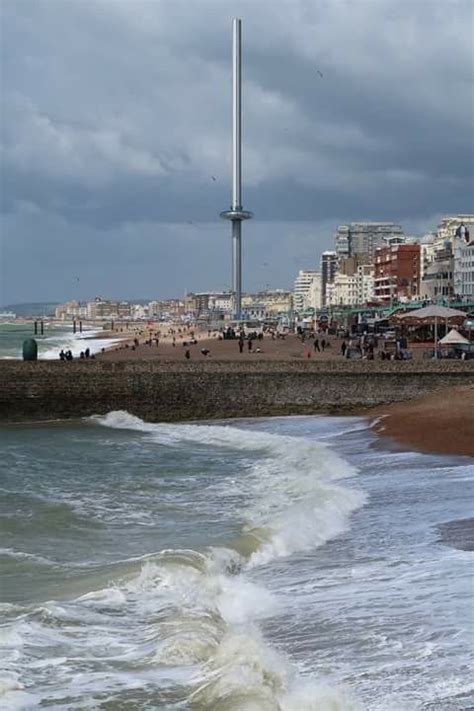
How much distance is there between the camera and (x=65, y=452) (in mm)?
23562

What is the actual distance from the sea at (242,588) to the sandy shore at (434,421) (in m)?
1.72

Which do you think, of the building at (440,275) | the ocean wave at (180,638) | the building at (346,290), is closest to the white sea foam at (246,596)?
the ocean wave at (180,638)

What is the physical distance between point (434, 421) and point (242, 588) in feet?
50.5

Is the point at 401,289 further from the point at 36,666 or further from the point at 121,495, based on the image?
the point at 36,666

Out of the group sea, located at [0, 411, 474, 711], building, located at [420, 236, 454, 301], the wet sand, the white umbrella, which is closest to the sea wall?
the white umbrella

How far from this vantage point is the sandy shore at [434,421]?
20891 mm

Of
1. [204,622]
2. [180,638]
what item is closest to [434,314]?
[204,622]

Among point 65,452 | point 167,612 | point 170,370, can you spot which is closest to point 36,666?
point 167,612

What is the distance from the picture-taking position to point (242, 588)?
32.7 feet

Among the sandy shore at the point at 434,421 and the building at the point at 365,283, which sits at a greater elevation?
the building at the point at 365,283

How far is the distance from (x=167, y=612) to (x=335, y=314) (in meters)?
110

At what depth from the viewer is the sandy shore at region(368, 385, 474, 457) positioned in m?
20.9

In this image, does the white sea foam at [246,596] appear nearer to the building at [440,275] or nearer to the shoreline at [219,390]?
the shoreline at [219,390]

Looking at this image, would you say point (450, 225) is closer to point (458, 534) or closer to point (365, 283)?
point (365, 283)
